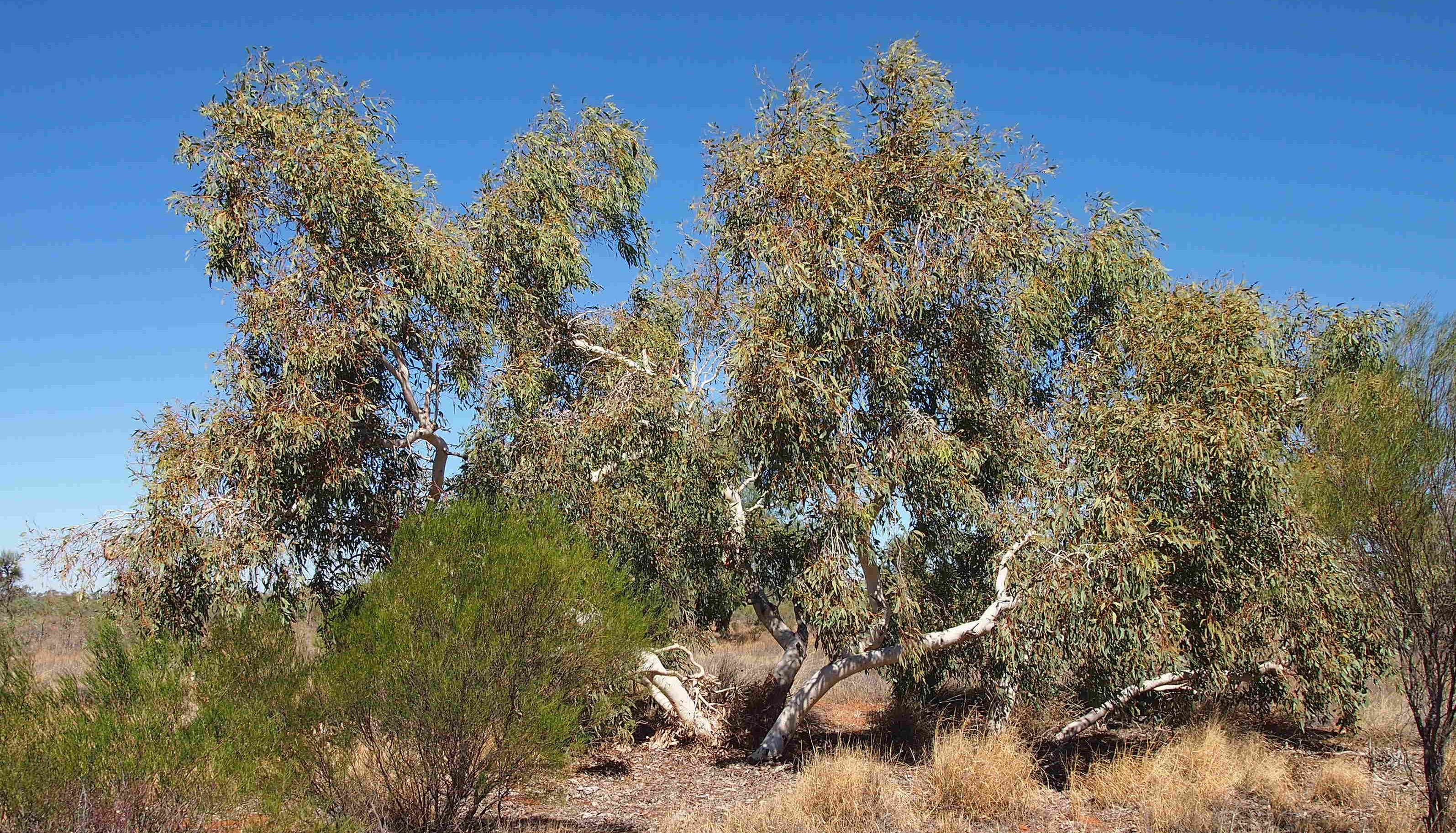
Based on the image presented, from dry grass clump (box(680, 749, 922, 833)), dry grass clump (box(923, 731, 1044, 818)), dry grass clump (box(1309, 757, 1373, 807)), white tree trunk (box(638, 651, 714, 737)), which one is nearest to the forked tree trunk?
white tree trunk (box(638, 651, 714, 737))

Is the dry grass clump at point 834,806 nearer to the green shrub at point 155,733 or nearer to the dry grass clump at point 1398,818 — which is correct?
the green shrub at point 155,733

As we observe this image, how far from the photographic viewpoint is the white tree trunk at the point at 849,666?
9.34 metres

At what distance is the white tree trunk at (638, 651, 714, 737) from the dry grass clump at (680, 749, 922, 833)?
2.73 meters

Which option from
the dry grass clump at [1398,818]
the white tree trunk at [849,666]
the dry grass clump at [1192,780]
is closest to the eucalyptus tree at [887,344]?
the white tree trunk at [849,666]

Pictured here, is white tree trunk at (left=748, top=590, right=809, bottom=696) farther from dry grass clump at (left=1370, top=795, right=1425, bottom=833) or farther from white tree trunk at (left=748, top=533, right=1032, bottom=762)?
dry grass clump at (left=1370, top=795, right=1425, bottom=833)

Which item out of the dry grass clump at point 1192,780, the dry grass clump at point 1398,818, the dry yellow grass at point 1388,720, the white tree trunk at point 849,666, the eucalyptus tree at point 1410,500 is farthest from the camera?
the dry yellow grass at point 1388,720

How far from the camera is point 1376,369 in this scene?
9.05 m

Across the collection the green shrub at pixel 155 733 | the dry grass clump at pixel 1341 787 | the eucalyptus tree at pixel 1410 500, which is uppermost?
the eucalyptus tree at pixel 1410 500

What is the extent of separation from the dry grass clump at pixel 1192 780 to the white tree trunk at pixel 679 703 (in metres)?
4.14

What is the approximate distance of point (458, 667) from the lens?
6.05m

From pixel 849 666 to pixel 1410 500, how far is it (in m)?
5.33

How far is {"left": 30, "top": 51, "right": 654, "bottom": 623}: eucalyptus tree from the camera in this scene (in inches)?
336

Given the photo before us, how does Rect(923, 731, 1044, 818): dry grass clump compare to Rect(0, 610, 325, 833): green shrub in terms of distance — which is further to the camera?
Rect(923, 731, 1044, 818): dry grass clump

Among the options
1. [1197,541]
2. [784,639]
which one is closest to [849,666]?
[784,639]
